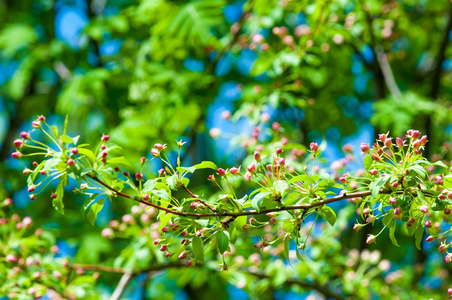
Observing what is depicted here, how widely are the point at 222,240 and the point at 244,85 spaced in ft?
9.99

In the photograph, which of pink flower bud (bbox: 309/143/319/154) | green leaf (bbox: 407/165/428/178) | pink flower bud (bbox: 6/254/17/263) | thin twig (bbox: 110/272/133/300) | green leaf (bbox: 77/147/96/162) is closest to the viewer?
green leaf (bbox: 407/165/428/178)

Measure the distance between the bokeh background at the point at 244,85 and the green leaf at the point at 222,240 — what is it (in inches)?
56.6

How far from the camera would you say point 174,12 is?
164 inches

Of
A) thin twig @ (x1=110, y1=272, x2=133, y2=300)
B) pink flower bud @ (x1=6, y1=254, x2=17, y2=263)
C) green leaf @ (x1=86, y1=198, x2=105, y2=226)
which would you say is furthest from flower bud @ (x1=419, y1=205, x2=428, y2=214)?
thin twig @ (x1=110, y1=272, x2=133, y2=300)

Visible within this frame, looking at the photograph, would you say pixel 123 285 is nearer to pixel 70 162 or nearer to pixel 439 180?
pixel 70 162

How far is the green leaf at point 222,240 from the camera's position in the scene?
5.20ft

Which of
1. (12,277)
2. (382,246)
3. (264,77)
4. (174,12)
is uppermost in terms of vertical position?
(174,12)

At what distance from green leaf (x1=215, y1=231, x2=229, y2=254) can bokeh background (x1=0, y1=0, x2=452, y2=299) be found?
1438mm

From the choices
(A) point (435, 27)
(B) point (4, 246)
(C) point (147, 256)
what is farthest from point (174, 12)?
(A) point (435, 27)

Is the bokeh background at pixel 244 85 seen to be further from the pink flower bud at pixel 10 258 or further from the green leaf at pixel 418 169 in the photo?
the green leaf at pixel 418 169

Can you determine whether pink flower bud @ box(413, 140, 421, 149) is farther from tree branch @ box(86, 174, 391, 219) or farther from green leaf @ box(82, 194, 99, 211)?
→ green leaf @ box(82, 194, 99, 211)

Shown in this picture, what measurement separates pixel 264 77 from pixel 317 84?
0.72 meters

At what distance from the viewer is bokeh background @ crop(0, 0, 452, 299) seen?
369cm

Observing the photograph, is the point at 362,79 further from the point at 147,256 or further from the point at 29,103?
the point at 29,103
